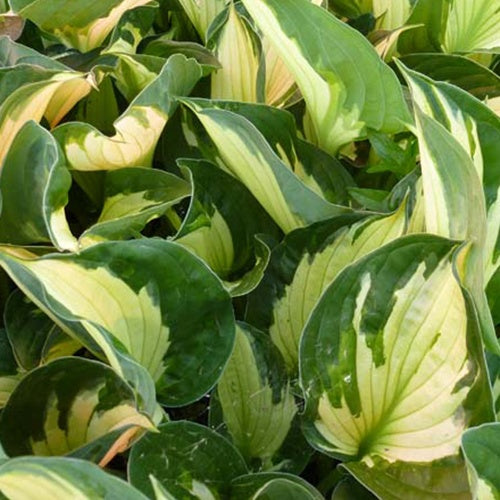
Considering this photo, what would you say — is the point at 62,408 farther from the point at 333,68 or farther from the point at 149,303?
the point at 333,68

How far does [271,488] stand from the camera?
58 cm

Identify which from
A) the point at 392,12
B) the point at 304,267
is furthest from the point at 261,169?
the point at 392,12

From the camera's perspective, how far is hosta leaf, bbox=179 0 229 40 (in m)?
0.93

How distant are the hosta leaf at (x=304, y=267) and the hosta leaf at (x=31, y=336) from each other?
151 mm

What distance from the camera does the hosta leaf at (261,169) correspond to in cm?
67

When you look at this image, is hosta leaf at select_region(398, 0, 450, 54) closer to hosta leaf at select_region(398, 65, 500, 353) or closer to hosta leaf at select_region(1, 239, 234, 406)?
hosta leaf at select_region(398, 65, 500, 353)

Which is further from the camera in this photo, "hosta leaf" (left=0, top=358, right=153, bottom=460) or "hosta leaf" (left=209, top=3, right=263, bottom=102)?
"hosta leaf" (left=209, top=3, right=263, bottom=102)

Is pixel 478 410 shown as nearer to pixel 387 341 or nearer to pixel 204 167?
pixel 387 341

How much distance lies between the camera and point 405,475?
61cm

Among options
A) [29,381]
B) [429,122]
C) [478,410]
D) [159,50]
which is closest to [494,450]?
[478,410]

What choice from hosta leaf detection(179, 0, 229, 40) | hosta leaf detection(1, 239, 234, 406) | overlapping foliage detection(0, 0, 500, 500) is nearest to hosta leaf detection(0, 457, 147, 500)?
overlapping foliage detection(0, 0, 500, 500)

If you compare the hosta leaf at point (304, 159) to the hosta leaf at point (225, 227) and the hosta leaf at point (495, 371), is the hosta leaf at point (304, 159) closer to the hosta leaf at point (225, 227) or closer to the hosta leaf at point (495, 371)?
the hosta leaf at point (225, 227)

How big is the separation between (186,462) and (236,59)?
1.33ft

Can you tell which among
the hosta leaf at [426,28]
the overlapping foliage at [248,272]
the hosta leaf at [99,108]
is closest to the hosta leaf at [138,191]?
the overlapping foliage at [248,272]
